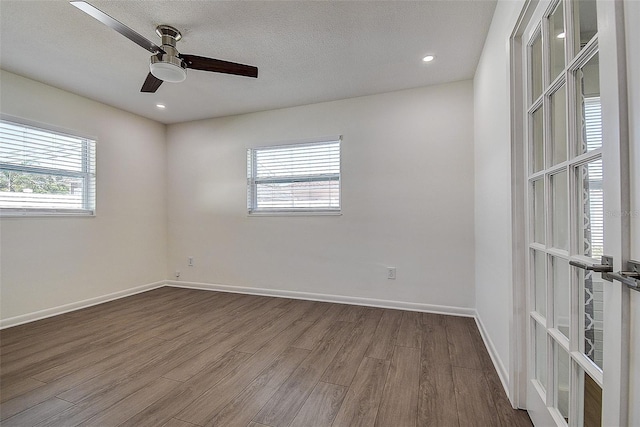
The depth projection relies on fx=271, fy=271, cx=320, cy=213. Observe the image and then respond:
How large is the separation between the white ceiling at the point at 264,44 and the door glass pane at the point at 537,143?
1.09m

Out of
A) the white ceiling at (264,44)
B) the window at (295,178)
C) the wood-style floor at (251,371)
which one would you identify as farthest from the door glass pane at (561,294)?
the window at (295,178)

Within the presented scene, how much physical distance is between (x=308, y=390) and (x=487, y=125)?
2.42m

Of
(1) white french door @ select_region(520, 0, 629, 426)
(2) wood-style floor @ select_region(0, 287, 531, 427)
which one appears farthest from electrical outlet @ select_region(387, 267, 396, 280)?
(1) white french door @ select_region(520, 0, 629, 426)

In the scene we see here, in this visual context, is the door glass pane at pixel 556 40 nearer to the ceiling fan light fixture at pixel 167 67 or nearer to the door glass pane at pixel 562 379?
the door glass pane at pixel 562 379

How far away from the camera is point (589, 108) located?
914mm

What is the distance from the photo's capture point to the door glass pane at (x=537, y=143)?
1.34m

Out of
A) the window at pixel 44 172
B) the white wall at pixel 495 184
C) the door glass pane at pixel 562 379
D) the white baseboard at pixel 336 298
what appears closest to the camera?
the door glass pane at pixel 562 379

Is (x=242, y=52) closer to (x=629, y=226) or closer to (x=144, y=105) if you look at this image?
(x=144, y=105)

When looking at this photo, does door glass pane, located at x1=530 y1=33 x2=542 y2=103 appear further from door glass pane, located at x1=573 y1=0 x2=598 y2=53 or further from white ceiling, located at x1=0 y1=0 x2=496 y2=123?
white ceiling, located at x1=0 y1=0 x2=496 y2=123

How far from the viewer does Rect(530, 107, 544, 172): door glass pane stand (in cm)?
134

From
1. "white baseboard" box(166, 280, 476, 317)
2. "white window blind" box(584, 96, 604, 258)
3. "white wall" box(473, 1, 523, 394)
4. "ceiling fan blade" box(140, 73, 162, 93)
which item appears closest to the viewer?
"white window blind" box(584, 96, 604, 258)

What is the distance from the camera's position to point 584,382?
97 cm

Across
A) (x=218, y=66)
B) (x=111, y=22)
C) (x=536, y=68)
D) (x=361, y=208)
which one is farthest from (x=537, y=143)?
(x=111, y=22)

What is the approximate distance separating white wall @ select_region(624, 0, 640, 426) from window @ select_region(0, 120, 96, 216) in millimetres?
4443
